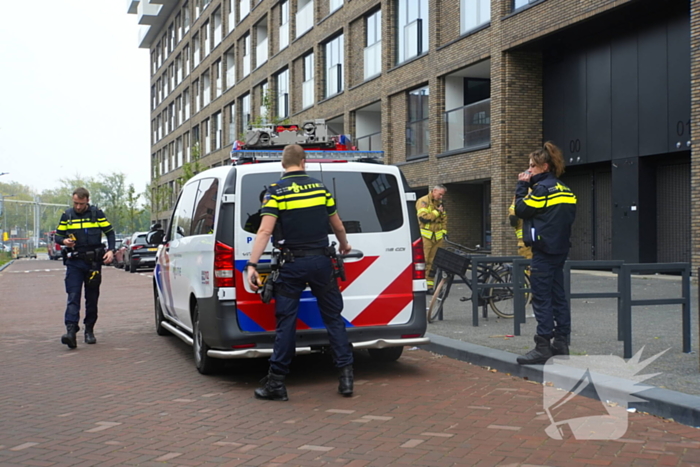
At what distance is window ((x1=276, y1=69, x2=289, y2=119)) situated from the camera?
3547 cm

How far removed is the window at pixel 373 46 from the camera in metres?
26.4

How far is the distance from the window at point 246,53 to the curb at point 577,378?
34.2 m

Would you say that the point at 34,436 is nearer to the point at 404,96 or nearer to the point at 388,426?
the point at 388,426

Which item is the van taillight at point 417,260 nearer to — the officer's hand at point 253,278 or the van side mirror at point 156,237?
the officer's hand at point 253,278

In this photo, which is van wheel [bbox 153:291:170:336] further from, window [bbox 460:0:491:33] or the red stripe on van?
window [bbox 460:0:491:33]

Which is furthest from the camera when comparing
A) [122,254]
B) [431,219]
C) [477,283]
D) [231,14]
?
[231,14]

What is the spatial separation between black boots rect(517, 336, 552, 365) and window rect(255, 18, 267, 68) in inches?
1314

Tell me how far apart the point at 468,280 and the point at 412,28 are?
624 inches

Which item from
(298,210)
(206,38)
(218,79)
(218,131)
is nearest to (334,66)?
(218,131)

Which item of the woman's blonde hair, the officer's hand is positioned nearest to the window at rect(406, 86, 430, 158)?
the woman's blonde hair

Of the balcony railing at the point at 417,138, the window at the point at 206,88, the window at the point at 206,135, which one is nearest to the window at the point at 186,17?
the window at the point at 206,88

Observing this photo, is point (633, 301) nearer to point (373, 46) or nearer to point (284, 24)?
point (373, 46)

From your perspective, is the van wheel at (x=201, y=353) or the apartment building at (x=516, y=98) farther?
the apartment building at (x=516, y=98)

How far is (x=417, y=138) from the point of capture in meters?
24.3
